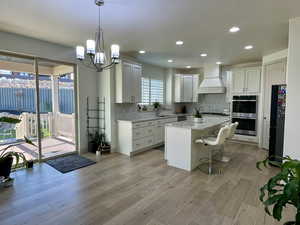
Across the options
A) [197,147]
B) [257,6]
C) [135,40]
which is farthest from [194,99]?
[257,6]

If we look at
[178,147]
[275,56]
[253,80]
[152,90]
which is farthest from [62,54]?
[253,80]

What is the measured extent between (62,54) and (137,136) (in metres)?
2.70

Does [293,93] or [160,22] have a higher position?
[160,22]

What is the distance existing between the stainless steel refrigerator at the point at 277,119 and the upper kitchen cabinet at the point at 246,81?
5.50 ft

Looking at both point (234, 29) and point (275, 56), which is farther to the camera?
point (275, 56)

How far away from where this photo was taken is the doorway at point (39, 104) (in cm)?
352

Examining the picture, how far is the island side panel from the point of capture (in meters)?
3.52

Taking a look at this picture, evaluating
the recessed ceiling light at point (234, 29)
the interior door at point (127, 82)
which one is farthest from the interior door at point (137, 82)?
the recessed ceiling light at point (234, 29)

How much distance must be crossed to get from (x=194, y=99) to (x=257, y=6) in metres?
4.54

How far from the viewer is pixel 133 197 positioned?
2.57 meters

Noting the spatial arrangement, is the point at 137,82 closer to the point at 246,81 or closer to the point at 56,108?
the point at 56,108

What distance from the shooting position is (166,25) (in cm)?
295

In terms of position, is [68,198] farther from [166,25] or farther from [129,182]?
[166,25]

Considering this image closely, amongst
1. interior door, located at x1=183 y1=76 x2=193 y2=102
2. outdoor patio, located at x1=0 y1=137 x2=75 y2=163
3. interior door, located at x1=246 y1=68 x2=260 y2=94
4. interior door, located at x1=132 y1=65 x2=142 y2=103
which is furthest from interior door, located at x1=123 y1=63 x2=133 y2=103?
interior door, located at x1=246 y1=68 x2=260 y2=94
